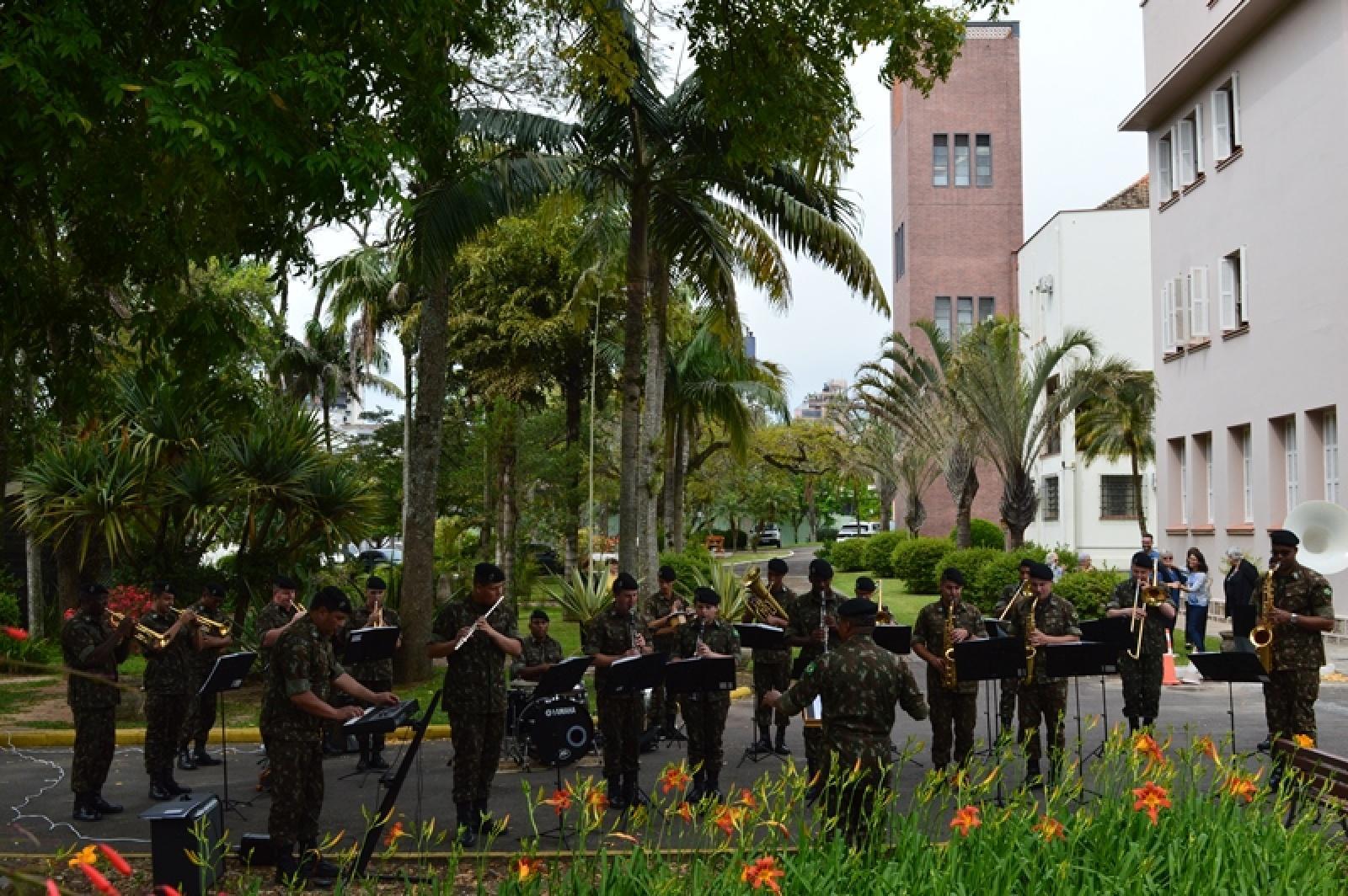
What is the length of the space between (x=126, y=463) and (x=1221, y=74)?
2321 cm

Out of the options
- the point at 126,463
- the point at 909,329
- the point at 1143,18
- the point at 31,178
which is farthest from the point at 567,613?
the point at 909,329

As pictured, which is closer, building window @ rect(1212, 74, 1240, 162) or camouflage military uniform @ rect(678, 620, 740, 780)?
camouflage military uniform @ rect(678, 620, 740, 780)

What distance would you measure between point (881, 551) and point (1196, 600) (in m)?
27.9

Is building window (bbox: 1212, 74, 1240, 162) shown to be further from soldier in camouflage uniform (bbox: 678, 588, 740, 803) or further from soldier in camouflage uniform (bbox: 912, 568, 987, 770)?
soldier in camouflage uniform (bbox: 678, 588, 740, 803)

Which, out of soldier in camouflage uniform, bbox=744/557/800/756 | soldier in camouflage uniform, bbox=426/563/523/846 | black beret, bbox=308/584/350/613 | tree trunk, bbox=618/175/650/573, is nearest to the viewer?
black beret, bbox=308/584/350/613

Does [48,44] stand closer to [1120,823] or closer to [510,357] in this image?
[1120,823]

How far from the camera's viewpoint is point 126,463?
18875mm

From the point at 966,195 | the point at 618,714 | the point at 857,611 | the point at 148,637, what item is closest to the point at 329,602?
the point at 618,714

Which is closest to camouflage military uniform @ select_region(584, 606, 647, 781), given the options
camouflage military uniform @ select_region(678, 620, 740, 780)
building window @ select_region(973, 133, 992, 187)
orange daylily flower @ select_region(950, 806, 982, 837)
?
camouflage military uniform @ select_region(678, 620, 740, 780)

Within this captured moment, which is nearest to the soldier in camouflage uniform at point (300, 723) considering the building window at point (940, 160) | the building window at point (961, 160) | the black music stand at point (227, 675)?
the black music stand at point (227, 675)

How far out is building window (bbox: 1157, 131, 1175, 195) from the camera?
31984mm

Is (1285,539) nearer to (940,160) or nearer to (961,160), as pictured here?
(940,160)

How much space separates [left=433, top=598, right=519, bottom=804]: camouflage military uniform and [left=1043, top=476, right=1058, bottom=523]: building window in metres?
41.9

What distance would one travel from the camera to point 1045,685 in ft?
41.3
